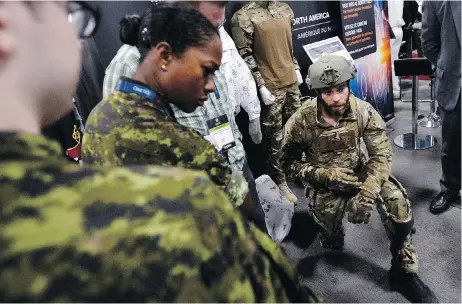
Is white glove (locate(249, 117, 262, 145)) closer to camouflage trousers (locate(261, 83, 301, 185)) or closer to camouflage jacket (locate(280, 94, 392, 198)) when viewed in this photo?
camouflage jacket (locate(280, 94, 392, 198))

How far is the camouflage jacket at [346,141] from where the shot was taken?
177cm

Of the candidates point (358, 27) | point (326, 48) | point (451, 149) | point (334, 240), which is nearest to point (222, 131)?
point (334, 240)

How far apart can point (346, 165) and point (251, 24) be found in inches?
42.0

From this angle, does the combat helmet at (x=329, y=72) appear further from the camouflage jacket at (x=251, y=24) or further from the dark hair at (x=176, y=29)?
the dark hair at (x=176, y=29)

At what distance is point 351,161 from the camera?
1.87 meters

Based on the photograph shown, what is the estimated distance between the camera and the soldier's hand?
5.85 feet

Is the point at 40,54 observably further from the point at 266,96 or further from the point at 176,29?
the point at 266,96

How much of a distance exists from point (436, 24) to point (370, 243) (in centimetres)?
118

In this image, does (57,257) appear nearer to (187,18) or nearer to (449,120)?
(187,18)

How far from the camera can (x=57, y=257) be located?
0.95 feet

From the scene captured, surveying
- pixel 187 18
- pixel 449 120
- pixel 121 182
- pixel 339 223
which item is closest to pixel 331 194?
pixel 339 223

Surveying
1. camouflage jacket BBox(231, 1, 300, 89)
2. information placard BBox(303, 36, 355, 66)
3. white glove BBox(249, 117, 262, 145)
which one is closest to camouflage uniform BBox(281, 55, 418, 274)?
white glove BBox(249, 117, 262, 145)

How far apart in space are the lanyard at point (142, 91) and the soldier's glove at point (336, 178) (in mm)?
1177

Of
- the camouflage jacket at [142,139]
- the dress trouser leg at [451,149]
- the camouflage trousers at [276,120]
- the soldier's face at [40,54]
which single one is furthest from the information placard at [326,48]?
the soldier's face at [40,54]
